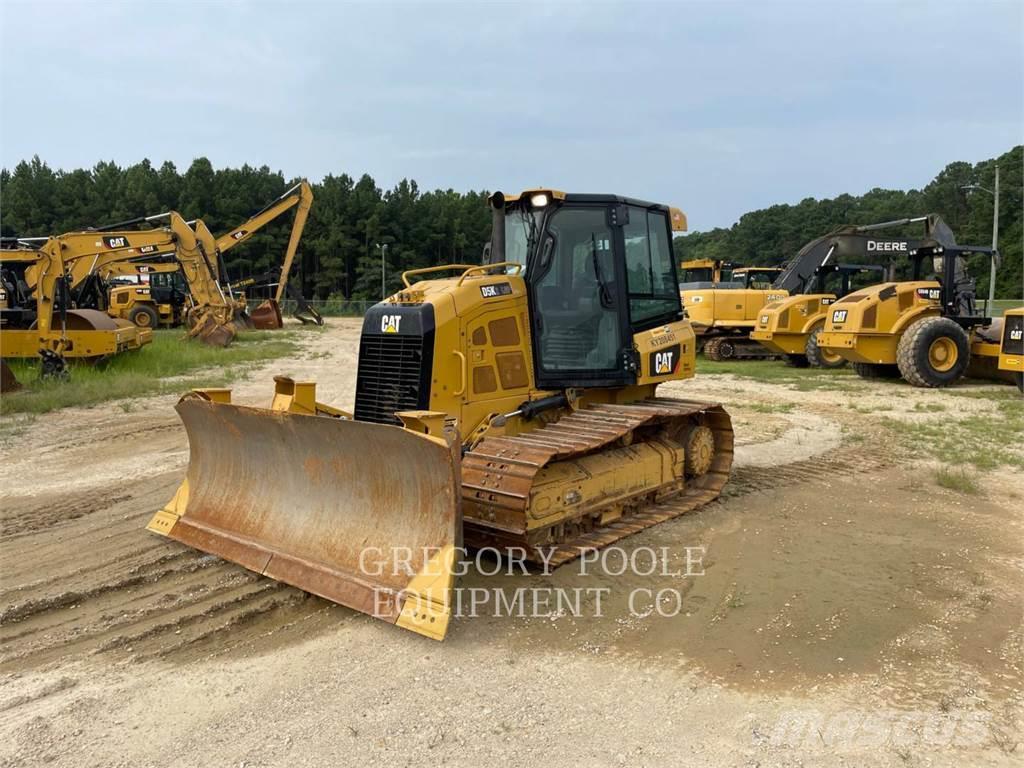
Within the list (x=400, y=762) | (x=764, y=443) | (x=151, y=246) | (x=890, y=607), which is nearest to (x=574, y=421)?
(x=890, y=607)

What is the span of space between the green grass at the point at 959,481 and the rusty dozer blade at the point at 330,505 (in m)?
5.32

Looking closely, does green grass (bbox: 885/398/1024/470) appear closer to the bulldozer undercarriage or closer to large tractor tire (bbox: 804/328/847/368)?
large tractor tire (bbox: 804/328/847/368)

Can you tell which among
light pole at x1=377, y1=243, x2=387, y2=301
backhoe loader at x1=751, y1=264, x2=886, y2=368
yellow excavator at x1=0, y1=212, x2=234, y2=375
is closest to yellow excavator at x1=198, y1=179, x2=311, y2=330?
yellow excavator at x1=0, y1=212, x2=234, y2=375

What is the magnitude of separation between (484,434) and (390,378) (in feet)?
2.65

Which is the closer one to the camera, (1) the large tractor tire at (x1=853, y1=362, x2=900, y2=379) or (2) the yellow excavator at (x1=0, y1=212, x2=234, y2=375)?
(2) the yellow excavator at (x1=0, y1=212, x2=234, y2=375)

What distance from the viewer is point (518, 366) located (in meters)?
5.97

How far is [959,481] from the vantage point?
7270mm

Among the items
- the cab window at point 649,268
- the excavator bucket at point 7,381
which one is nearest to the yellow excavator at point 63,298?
the excavator bucket at point 7,381

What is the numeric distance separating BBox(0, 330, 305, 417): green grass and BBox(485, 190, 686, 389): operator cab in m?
7.56

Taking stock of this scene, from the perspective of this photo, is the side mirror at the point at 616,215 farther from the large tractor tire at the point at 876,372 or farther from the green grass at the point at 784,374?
the large tractor tire at the point at 876,372

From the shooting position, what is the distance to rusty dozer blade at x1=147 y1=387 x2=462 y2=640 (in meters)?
4.22

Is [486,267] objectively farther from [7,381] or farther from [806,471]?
[7,381]

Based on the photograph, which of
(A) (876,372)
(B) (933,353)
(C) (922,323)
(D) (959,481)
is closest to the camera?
(D) (959,481)

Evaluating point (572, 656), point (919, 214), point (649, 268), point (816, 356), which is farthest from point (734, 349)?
point (919, 214)
